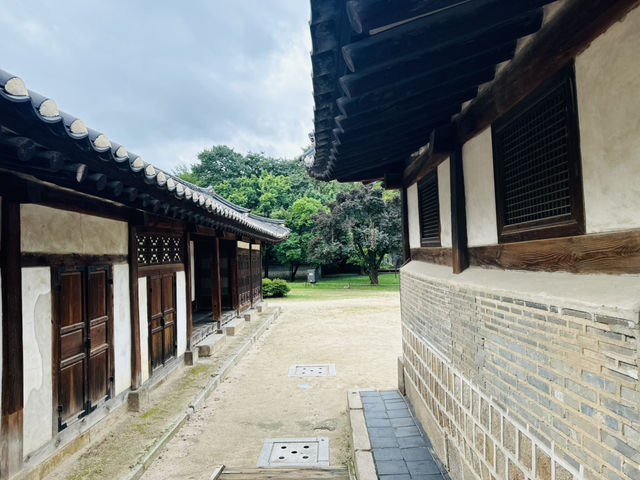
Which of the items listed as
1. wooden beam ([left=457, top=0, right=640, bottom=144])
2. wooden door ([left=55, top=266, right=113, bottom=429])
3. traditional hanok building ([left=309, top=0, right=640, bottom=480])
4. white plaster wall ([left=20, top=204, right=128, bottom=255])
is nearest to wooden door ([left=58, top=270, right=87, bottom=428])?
wooden door ([left=55, top=266, right=113, bottom=429])

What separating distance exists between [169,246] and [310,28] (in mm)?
6438

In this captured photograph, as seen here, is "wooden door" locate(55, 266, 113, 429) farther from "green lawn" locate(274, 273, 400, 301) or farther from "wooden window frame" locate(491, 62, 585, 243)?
"green lawn" locate(274, 273, 400, 301)

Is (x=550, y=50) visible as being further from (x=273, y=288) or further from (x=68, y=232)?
(x=273, y=288)

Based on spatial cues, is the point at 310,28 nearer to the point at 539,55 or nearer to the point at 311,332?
the point at 539,55

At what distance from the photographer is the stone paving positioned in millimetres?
3999

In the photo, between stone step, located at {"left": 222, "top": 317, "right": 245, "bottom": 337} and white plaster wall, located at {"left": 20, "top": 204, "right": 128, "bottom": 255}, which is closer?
white plaster wall, located at {"left": 20, "top": 204, "right": 128, "bottom": 255}

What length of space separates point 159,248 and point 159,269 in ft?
1.28

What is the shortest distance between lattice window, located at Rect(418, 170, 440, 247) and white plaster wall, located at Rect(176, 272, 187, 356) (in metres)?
5.03

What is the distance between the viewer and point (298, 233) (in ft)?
107

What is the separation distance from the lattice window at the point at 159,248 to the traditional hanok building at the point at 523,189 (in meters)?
4.16

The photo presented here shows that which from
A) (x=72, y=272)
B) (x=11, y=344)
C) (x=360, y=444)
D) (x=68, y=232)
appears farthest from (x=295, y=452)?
(x=68, y=232)

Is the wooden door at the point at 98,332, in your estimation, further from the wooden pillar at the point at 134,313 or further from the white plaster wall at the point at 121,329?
the wooden pillar at the point at 134,313

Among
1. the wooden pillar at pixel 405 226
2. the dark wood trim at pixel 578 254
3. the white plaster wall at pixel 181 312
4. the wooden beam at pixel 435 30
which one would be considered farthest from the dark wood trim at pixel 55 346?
the wooden pillar at pixel 405 226

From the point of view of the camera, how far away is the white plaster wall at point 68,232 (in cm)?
391
